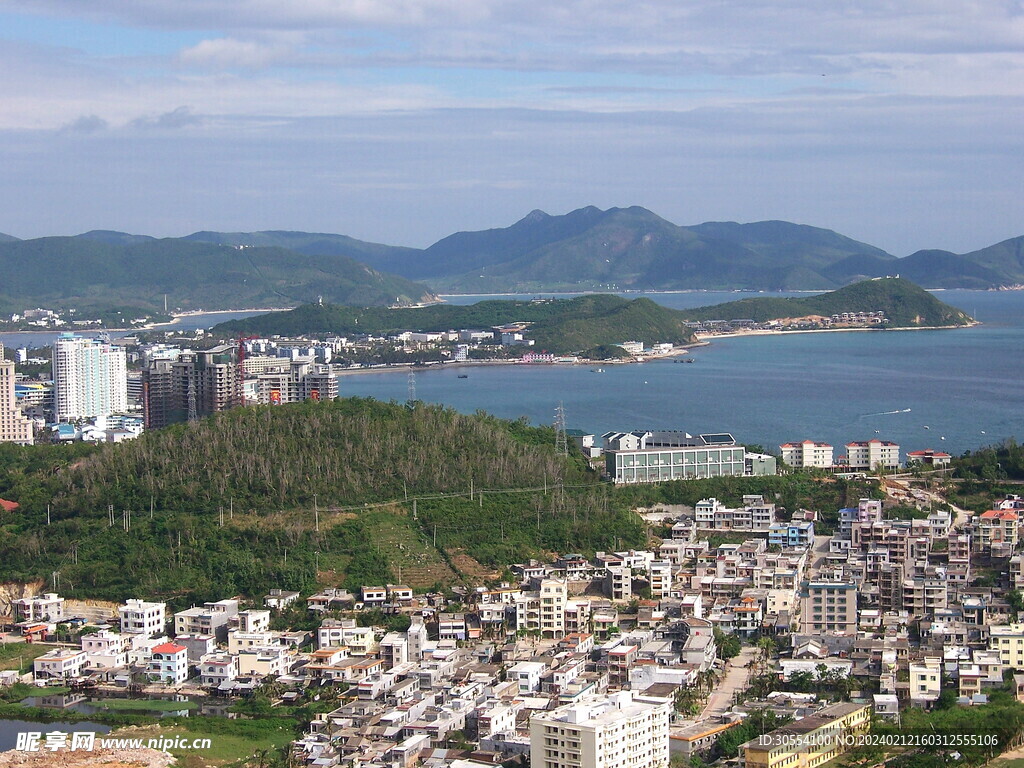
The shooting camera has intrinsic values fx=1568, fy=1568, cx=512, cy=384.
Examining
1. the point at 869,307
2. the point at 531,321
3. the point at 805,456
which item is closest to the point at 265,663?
the point at 805,456

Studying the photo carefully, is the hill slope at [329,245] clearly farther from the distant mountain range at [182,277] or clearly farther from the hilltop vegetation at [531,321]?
the hilltop vegetation at [531,321]

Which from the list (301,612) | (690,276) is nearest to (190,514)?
(301,612)

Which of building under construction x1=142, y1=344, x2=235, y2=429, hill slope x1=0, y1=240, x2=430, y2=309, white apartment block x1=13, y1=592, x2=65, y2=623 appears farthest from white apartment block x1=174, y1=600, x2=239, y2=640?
hill slope x1=0, y1=240, x2=430, y2=309

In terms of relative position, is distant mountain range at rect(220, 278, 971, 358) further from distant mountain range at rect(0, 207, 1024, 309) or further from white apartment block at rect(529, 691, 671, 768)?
white apartment block at rect(529, 691, 671, 768)

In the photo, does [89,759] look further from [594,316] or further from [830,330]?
→ [830,330]

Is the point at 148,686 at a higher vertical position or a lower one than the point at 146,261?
lower

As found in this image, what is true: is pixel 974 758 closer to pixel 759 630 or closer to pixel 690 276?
pixel 759 630
